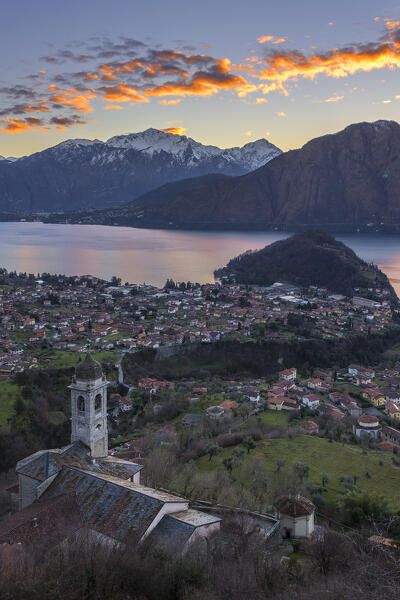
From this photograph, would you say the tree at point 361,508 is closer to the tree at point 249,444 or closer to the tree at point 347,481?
the tree at point 347,481

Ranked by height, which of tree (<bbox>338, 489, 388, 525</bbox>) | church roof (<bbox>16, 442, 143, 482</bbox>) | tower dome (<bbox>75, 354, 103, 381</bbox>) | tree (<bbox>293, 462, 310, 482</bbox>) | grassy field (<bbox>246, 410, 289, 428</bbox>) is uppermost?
tower dome (<bbox>75, 354, 103, 381</bbox>)

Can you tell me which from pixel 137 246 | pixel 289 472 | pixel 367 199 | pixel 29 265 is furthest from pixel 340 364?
pixel 367 199

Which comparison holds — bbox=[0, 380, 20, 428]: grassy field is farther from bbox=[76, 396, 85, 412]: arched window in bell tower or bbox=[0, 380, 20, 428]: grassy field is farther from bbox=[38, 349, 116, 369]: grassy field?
bbox=[76, 396, 85, 412]: arched window in bell tower

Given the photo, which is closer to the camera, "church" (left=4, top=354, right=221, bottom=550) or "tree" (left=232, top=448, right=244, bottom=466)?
"church" (left=4, top=354, right=221, bottom=550)

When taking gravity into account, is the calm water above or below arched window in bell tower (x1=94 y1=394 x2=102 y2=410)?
below

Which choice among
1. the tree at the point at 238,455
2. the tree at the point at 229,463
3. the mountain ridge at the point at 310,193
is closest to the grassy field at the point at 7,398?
the tree at the point at 238,455

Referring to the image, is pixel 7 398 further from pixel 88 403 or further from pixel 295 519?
pixel 295 519

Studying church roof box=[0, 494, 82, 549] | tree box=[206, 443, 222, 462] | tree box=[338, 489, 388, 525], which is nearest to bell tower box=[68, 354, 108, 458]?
church roof box=[0, 494, 82, 549]

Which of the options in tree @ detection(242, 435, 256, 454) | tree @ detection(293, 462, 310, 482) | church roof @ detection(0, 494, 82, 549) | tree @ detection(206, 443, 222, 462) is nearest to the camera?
church roof @ detection(0, 494, 82, 549)
